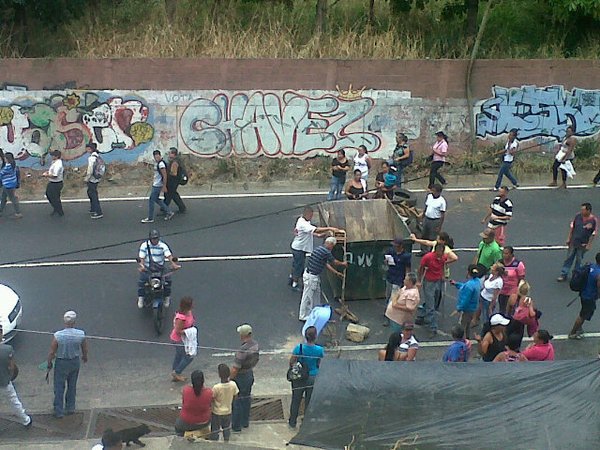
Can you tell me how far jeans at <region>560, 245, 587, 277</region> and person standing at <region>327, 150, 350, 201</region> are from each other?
4.97 m

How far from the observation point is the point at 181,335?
436 inches

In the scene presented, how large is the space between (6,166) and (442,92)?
10482 mm

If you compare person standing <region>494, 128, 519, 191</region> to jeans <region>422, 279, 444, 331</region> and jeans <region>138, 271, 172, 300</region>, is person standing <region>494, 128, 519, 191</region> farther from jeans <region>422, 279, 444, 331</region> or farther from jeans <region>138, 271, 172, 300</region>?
jeans <region>138, 271, 172, 300</region>

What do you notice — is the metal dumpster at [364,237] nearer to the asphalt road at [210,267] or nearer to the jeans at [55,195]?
the asphalt road at [210,267]

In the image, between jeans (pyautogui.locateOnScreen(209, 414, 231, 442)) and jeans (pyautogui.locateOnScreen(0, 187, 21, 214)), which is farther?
jeans (pyautogui.locateOnScreen(0, 187, 21, 214))

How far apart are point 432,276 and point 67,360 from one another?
5340 millimetres

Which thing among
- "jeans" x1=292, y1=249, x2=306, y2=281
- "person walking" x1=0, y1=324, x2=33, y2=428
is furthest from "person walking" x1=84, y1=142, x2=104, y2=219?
"person walking" x1=0, y1=324, x2=33, y2=428

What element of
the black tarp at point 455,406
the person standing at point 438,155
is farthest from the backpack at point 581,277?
the person standing at point 438,155

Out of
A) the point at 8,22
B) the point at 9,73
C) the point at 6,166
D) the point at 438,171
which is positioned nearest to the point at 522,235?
the point at 438,171

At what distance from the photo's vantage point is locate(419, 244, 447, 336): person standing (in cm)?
1254

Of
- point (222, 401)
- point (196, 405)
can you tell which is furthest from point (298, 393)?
point (196, 405)

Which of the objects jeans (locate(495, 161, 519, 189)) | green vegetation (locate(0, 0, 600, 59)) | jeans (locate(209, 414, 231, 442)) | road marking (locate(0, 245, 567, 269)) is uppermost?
green vegetation (locate(0, 0, 600, 59))

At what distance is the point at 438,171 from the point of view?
20344 millimetres

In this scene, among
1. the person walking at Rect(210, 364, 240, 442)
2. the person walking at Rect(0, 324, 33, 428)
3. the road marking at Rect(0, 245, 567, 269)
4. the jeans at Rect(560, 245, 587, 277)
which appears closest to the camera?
the person walking at Rect(210, 364, 240, 442)
